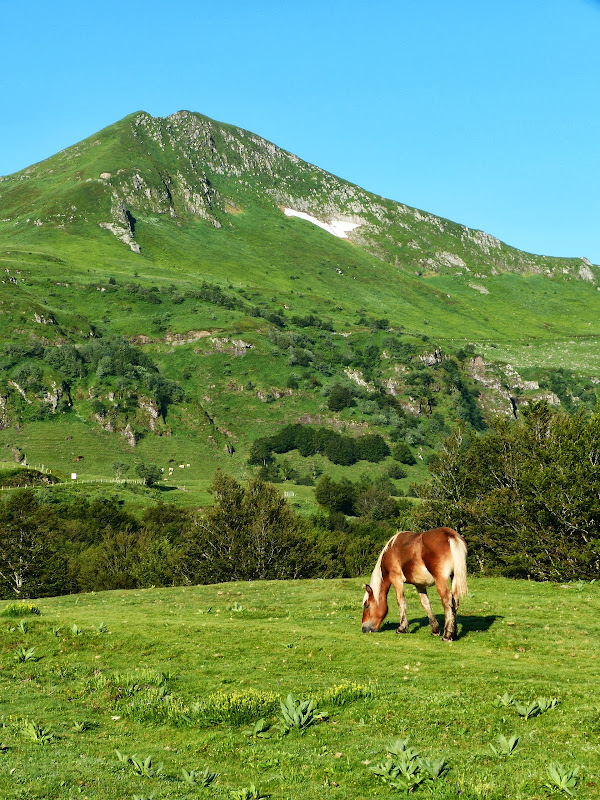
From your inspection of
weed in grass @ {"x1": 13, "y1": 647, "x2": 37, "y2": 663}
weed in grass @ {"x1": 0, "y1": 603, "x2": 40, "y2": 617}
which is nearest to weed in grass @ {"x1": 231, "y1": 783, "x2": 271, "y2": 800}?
weed in grass @ {"x1": 13, "y1": 647, "x2": 37, "y2": 663}

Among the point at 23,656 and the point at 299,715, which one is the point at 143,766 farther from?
the point at 23,656

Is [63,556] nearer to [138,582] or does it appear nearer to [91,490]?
[138,582]

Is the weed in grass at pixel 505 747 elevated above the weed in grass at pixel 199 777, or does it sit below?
above

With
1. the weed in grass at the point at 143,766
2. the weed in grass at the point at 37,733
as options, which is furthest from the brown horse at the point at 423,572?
the weed in grass at the point at 37,733

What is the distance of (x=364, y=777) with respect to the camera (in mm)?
10836

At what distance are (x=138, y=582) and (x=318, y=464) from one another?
5128 inches

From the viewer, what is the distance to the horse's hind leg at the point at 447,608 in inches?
781

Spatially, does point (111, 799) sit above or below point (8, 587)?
above

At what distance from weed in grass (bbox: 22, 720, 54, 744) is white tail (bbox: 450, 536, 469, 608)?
11.7 metres

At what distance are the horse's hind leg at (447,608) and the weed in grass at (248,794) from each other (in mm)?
10462

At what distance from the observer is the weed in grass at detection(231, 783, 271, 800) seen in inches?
402

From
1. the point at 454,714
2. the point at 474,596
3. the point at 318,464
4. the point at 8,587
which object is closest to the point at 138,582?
the point at 8,587

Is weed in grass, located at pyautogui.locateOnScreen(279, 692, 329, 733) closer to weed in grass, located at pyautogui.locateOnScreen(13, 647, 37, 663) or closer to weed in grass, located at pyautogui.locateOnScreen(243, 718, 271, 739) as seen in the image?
weed in grass, located at pyautogui.locateOnScreen(243, 718, 271, 739)

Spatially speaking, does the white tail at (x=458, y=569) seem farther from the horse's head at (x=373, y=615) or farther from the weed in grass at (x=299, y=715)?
the weed in grass at (x=299, y=715)
